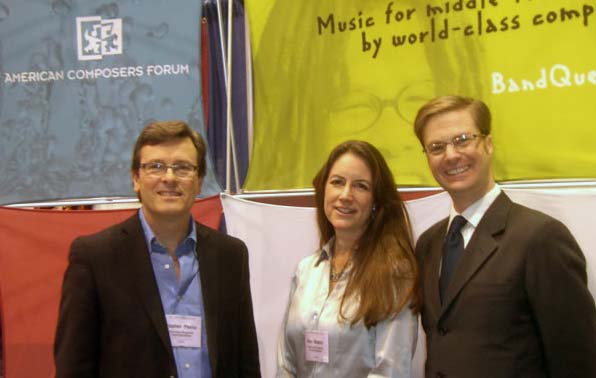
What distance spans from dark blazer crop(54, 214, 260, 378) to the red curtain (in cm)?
104

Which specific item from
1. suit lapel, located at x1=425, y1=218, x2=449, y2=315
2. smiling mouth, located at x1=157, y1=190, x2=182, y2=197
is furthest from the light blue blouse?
smiling mouth, located at x1=157, y1=190, x2=182, y2=197

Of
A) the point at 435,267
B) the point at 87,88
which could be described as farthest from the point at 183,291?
the point at 87,88

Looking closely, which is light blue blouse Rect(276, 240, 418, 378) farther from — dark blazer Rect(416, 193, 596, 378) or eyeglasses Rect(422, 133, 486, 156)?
eyeglasses Rect(422, 133, 486, 156)

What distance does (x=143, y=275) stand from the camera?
161cm

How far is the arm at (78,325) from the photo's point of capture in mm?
1523

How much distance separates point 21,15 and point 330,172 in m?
1.80

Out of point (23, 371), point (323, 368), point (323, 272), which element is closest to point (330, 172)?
point (323, 272)

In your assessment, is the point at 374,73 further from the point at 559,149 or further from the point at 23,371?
the point at 23,371

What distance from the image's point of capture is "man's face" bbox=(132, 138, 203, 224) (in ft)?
5.41

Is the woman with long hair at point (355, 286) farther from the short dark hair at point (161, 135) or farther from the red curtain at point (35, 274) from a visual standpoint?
the red curtain at point (35, 274)

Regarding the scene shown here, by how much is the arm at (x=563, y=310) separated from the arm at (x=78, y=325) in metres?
1.10

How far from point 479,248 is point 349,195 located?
0.42 metres

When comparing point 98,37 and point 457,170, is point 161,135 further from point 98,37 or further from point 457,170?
point 98,37

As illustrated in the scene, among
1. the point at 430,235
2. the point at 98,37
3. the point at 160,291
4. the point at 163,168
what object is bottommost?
the point at 160,291
